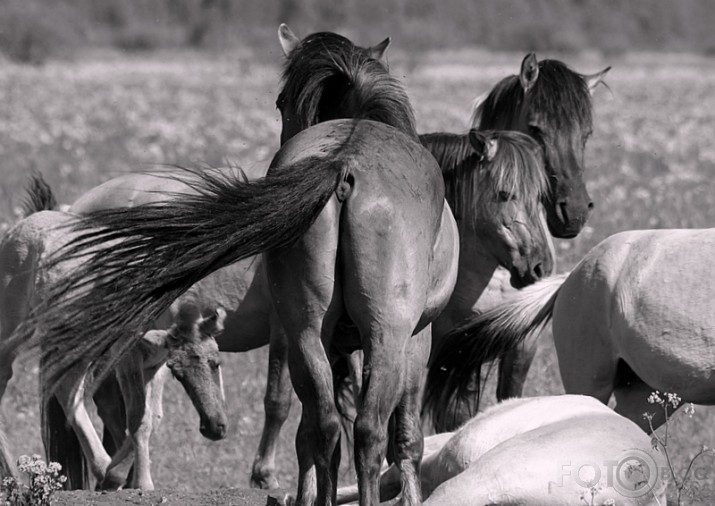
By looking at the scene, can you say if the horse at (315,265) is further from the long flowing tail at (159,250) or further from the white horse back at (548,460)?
the white horse back at (548,460)

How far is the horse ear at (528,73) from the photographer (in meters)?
6.61

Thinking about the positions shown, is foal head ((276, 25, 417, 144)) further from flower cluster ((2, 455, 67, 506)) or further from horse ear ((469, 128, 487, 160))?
flower cluster ((2, 455, 67, 506))

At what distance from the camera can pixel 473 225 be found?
236 inches

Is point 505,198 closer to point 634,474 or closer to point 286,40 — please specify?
point 286,40

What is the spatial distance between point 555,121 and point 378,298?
2731 millimetres

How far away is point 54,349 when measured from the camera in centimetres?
428

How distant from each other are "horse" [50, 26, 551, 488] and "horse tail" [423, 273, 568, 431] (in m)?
0.11

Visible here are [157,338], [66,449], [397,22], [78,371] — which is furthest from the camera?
[397,22]

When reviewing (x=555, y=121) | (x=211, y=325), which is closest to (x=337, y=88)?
(x=211, y=325)

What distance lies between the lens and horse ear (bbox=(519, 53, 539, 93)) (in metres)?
6.61

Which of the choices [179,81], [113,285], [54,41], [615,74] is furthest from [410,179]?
[54,41]

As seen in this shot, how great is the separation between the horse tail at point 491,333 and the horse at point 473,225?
0.11m

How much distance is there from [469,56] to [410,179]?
129 feet

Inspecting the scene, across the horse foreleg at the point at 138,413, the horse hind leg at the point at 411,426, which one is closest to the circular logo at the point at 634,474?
the horse hind leg at the point at 411,426
